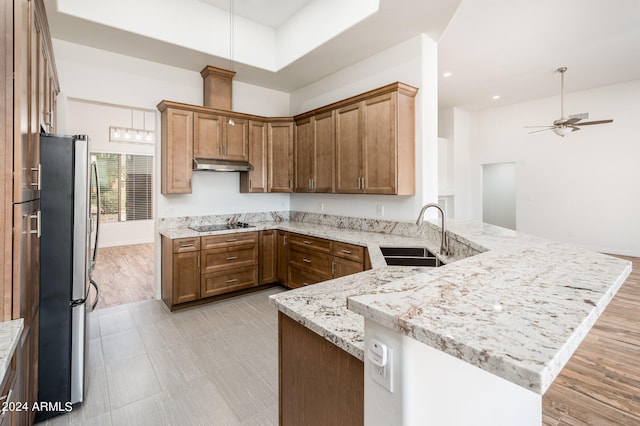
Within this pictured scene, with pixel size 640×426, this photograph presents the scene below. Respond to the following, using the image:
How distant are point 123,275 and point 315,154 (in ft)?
13.0

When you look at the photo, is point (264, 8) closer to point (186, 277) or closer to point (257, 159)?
point (257, 159)

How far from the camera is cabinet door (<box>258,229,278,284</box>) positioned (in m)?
4.39

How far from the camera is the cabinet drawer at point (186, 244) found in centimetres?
369

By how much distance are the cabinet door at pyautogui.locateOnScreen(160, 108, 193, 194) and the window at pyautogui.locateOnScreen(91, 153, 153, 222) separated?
501cm

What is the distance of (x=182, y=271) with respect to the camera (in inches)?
147

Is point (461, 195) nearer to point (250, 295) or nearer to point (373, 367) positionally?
point (250, 295)

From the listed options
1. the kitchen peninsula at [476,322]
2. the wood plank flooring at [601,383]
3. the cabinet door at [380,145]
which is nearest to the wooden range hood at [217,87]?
the cabinet door at [380,145]

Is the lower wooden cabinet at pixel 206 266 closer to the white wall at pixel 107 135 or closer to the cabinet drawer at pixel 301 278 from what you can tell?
the cabinet drawer at pixel 301 278

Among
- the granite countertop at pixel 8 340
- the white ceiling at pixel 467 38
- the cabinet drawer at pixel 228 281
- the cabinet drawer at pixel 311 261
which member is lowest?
the cabinet drawer at pixel 228 281

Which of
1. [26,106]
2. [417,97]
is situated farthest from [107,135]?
[417,97]

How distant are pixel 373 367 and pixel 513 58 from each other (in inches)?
227

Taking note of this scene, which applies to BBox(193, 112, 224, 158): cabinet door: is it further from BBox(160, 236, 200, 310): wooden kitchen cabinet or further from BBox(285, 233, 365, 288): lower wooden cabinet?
BBox(285, 233, 365, 288): lower wooden cabinet

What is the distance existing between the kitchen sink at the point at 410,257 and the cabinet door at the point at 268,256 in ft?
6.27

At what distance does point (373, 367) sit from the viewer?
2.57 ft
